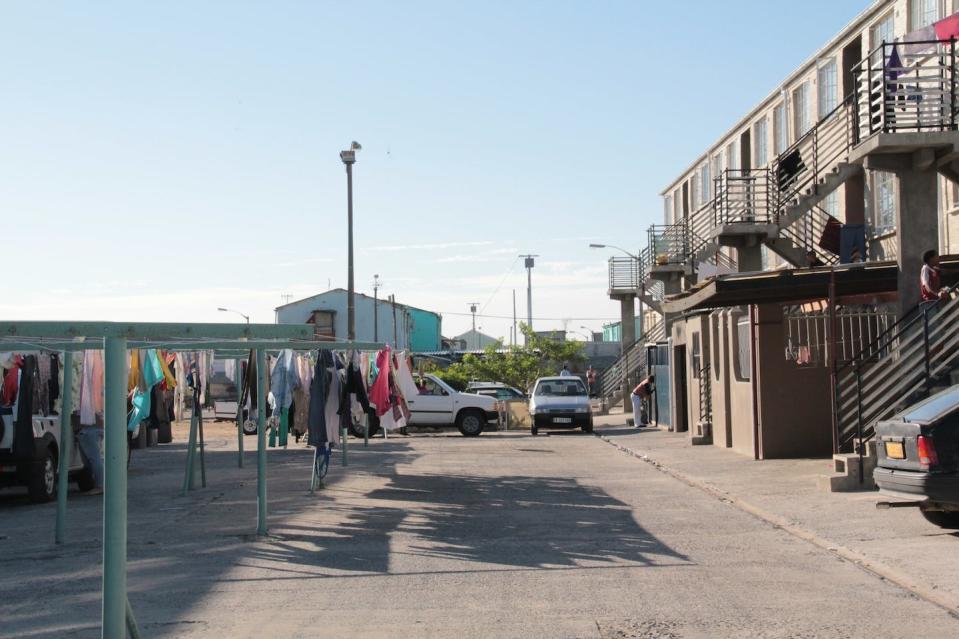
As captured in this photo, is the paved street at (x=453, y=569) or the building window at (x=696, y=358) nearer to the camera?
the paved street at (x=453, y=569)

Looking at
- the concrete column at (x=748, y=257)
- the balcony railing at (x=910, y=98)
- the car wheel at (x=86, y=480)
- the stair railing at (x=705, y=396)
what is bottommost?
the car wheel at (x=86, y=480)

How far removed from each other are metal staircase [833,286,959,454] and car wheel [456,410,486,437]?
16.8 metres

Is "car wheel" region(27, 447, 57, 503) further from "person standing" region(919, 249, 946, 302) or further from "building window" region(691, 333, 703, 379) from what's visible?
"building window" region(691, 333, 703, 379)

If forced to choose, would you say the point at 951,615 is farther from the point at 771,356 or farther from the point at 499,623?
the point at 771,356

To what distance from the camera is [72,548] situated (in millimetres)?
11617

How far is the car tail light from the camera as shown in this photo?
420 inches

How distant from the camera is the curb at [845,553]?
8.29 m

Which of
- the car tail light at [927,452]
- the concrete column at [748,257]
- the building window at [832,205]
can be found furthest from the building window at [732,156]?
the car tail light at [927,452]

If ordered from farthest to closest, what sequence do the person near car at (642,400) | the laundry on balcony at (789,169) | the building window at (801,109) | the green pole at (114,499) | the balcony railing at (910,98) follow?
the person near car at (642,400), the building window at (801,109), the laundry on balcony at (789,169), the balcony railing at (910,98), the green pole at (114,499)

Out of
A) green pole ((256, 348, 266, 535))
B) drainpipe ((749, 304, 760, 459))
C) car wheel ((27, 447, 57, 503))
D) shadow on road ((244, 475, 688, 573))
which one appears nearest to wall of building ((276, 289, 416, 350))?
drainpipe ((749, 304, 760, 459))

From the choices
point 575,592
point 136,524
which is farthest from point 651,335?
point 575,592

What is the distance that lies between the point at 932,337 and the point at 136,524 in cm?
1086

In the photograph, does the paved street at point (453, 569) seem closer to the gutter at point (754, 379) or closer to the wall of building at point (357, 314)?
the gutter at point (754, 379)

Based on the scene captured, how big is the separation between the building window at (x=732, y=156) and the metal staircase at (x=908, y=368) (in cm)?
2454
